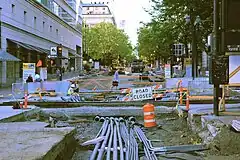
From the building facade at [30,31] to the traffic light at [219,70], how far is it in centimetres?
3271

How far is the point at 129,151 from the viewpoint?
876 cm

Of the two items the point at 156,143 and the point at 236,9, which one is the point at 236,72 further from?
the point at 156,143

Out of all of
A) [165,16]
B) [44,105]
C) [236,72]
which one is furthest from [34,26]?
[236,72]

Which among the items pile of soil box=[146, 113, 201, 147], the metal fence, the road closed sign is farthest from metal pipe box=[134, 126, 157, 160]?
the metal fence

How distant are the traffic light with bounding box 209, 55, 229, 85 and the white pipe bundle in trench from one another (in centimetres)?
265

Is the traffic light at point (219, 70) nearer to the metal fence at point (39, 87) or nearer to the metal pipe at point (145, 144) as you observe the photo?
the metal pipe at point (145, 144)

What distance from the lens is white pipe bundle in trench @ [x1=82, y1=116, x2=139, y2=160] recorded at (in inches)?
331

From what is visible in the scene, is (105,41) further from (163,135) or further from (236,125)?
(236,125)

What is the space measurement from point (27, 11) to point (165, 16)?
2092 centimetres

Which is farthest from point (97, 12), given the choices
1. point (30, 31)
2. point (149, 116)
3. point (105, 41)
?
point (149, 116)

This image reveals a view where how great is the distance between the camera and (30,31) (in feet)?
167

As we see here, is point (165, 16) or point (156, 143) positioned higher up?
point (165, 16)

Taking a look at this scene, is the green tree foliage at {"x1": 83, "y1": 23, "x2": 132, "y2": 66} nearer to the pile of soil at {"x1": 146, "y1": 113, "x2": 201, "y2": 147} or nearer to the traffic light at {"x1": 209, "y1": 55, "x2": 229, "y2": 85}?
the pile of soil at {"x1": 146, "y1": 113, "x2": 201, "y2": 147}

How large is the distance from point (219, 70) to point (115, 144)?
335 centimetres
